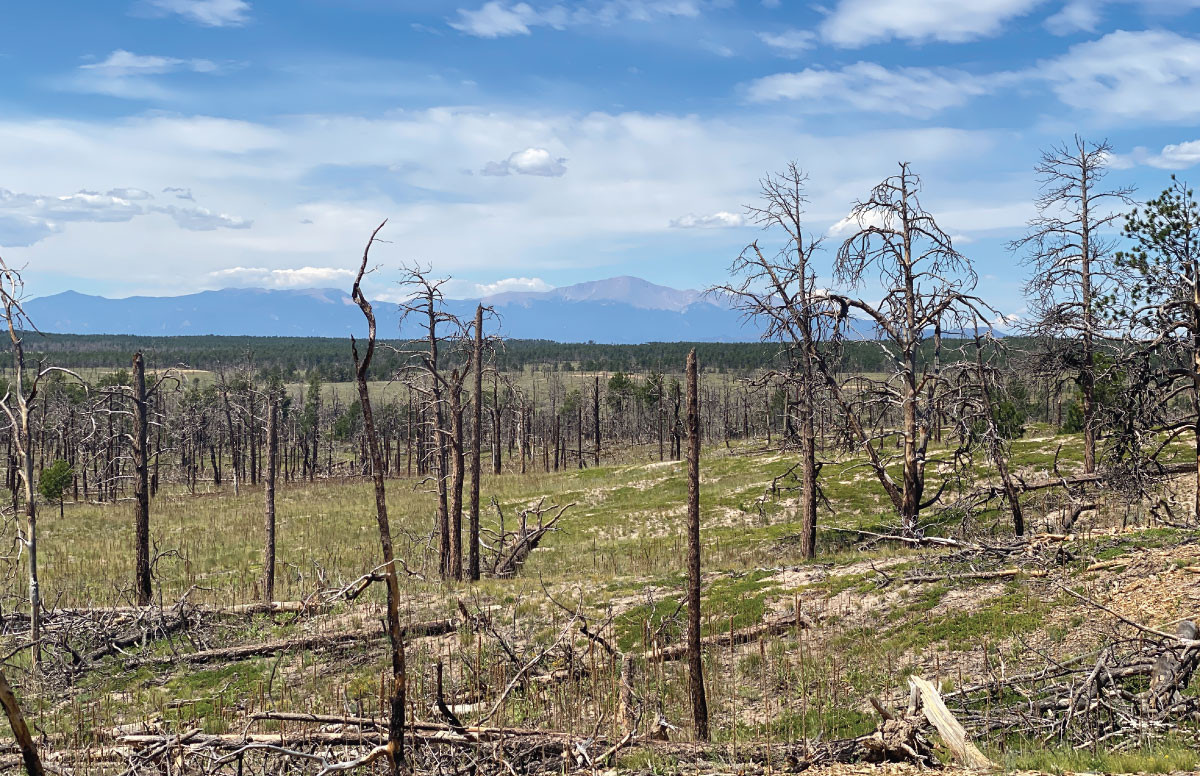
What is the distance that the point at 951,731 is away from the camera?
7.05 m

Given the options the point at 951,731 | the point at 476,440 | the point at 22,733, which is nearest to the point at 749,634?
the point at 951,731

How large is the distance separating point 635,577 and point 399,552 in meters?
13.3

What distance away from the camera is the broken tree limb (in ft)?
22.1

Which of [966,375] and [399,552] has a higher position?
[966,375]

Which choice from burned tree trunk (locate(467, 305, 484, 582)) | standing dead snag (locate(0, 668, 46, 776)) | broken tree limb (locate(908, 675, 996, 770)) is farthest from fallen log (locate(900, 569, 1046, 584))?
standing dead snag (locate(0, 668, 46, 776))

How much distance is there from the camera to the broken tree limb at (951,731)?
265 inches

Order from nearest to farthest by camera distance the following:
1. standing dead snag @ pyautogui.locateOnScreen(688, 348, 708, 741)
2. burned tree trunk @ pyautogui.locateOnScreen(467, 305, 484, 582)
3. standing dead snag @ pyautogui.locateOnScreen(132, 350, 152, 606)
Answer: standing dead snag @ pyautogui.locateOnScreen(688, 348, 708, 741) → standing dead snag @ pyautogui.locateOnScreen(132, 350, 152, 606) → burned tree trunk @ pyautogui.locateOnScreen(467, 305, 484, 582)

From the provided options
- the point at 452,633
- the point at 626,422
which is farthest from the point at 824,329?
the point at 626,422

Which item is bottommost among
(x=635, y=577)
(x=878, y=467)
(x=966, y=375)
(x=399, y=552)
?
(x=399, y=552)

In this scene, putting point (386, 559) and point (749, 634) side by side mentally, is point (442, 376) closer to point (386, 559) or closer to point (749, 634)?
point (749, 634)

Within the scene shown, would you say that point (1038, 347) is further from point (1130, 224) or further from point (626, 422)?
point (626, 422)

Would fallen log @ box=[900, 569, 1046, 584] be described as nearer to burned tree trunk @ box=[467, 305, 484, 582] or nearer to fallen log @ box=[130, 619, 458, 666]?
fallen log @ box=[130, 619, 458, 666]

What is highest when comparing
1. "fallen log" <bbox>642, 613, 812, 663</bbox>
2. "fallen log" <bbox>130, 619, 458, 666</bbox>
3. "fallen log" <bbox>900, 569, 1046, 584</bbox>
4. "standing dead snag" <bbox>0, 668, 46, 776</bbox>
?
"standing dead snag" <bbox>0, 668, 46, 776</bbox>

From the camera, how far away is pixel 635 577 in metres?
18.1
